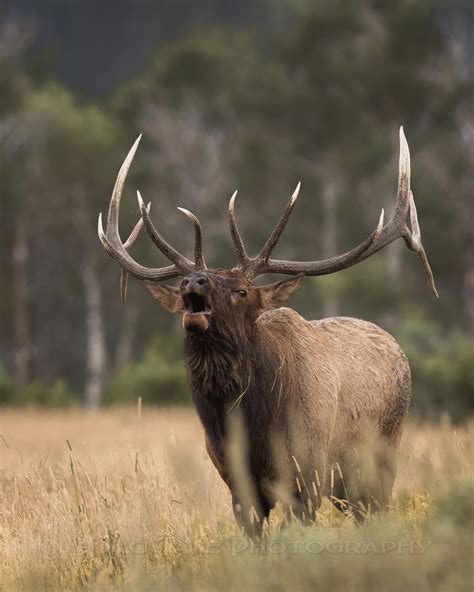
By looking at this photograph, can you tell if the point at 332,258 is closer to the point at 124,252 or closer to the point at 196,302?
the point at 196,302

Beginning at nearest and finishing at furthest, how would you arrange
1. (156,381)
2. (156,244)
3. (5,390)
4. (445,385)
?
(156,244), (445,385), (156,381), (5,390)

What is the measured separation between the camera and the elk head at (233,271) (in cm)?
611

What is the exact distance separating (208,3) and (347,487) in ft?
144

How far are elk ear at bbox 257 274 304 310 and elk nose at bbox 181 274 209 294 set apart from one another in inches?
22.2

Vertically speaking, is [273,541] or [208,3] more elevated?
[208,3]

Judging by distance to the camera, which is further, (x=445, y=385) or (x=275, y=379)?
(x=445, y=385)

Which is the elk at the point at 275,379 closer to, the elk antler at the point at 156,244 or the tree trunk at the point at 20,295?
the elk antler at the point at 156,244

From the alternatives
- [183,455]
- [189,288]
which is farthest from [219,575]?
[189,288]

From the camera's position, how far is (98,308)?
30297mm

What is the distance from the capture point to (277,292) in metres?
6.61

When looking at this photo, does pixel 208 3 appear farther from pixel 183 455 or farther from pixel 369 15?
pixel 183 455

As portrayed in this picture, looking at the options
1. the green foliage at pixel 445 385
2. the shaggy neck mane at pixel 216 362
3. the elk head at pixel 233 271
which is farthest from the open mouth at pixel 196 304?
the green foliage at pixel 445 385

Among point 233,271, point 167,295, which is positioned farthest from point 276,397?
point 167,295

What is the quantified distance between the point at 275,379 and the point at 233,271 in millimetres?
629
